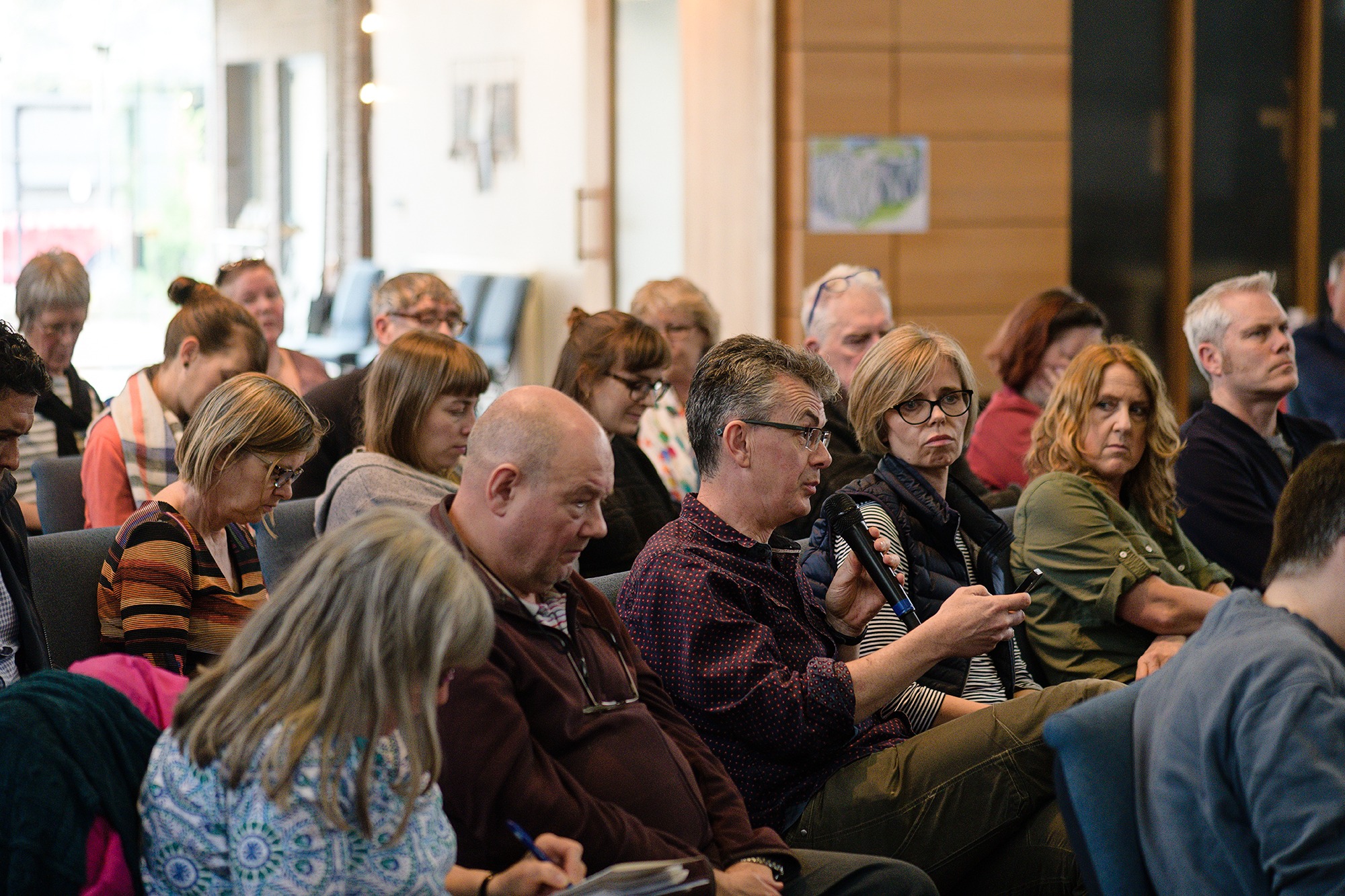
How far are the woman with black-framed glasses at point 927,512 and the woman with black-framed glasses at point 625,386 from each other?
2.38 feet

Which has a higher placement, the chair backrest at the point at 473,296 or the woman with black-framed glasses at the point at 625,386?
the chair backrest at the point at 473,296

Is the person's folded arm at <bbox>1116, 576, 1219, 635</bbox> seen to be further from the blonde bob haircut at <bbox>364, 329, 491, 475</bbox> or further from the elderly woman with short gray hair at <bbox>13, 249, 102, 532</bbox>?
the elderly woman with short gray hair at <bbox>13, 249, 102, 532</bbox>

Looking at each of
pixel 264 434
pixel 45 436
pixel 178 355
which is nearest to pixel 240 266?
pixel 45 436

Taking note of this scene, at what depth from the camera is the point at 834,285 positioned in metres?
4.16

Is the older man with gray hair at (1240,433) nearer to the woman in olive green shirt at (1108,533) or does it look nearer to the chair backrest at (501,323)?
the woman in olive green shirt at (1108,533)

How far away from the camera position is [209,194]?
10.7 meters

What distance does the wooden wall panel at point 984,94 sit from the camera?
655 cm

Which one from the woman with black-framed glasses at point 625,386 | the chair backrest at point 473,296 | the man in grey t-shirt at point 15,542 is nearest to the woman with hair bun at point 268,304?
the woman with black-framed glasses at point 625,386

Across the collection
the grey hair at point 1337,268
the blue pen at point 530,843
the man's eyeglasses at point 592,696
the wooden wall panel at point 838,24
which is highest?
the wooden wall panel at point 838,24

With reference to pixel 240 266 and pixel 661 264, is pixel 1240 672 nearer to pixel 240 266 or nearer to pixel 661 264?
pixel 240 266

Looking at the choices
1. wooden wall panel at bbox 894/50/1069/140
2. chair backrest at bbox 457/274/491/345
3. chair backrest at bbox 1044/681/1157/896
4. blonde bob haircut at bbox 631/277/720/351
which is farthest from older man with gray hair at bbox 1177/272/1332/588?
chair backrest at bbox 457/274/491/345

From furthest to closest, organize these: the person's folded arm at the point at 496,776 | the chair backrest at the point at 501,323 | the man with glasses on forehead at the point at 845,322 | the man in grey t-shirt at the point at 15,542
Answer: the chair backrest at the point at 501,323, the man with glasses on forehead at the point at 845,322, the man in grey t-shirt at the point at 15,542, the person's folded arm at the point at 496,776

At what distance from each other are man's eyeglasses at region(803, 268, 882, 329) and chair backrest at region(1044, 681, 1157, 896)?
249 centimetres

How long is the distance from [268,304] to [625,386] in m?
1.74
